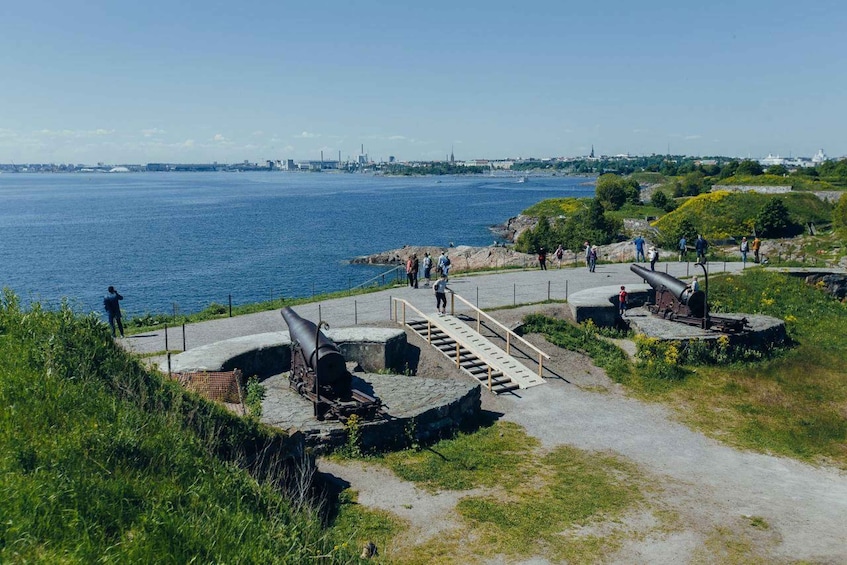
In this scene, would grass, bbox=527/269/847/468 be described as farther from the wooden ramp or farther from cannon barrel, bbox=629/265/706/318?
the wooden ramp

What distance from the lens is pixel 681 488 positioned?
11.7 meters

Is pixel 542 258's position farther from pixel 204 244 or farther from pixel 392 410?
pixel 204 244

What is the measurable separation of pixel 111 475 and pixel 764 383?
646 inches

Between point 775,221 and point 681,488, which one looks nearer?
point 681,488

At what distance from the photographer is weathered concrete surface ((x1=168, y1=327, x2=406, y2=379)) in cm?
1498

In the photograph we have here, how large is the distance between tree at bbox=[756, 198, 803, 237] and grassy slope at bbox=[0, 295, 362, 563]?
162 ft

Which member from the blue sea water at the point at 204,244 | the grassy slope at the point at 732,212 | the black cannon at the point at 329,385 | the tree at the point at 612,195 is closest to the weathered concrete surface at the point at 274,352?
the black cannon at the point at 329,385

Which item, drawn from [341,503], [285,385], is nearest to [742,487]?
[341,503]

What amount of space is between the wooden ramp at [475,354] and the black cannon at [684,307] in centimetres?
648

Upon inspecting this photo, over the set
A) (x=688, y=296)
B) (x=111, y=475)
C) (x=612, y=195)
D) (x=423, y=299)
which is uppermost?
(x=612, y=195)

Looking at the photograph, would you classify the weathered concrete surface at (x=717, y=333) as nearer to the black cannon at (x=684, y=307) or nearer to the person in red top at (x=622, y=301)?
the black cannon at (x=684, y=307)

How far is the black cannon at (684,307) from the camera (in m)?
20.1

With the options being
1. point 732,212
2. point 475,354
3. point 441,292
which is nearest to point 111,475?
point 475,354

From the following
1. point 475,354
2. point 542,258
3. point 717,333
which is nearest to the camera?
point 475,354
